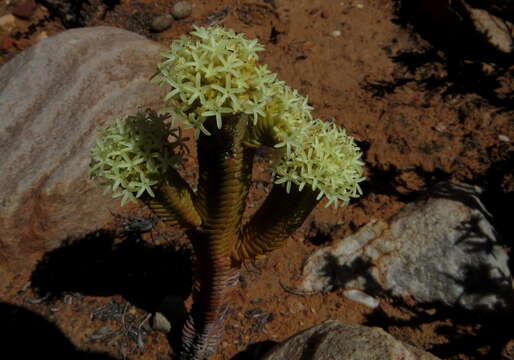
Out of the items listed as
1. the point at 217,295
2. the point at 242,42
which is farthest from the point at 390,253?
the point at 242,42

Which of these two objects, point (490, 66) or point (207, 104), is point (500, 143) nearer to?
point (490, 66)

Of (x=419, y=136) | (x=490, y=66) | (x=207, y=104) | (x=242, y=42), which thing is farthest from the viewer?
(x=490, y=66)

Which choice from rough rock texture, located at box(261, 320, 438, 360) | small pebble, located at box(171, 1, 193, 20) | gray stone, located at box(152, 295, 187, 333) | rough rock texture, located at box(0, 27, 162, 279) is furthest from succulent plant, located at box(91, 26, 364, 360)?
small pebble, located at box(171, 1, 193, 20)

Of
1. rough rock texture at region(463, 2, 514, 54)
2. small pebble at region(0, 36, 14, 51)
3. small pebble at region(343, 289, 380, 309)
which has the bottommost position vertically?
small pebble at region(343, 289, 380, 309)

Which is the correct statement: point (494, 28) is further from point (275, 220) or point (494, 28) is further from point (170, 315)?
point (170, 315)

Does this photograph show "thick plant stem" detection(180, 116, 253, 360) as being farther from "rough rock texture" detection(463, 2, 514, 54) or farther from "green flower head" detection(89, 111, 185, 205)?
"rough rock texture" detection(463, 2, 514, 54)

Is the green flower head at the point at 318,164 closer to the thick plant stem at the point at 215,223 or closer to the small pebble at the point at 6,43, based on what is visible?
the thick plant stem at the point at 215,223
